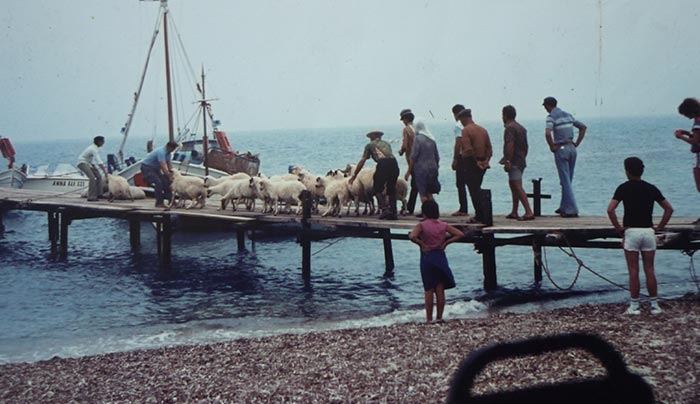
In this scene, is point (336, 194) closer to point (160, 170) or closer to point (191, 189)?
point (191, 189)

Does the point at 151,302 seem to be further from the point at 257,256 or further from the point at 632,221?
the point at 632,221

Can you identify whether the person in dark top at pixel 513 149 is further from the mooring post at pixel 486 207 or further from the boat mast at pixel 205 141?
→ the boat mast at pixel 205 141

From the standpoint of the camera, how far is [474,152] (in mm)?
13531

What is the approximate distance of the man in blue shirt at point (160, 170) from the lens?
62.9 feet

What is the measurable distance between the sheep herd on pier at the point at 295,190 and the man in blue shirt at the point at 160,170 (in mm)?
389

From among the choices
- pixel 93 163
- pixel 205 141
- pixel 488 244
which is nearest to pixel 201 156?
pixel 205 141

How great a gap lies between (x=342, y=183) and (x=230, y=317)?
412 centimetres

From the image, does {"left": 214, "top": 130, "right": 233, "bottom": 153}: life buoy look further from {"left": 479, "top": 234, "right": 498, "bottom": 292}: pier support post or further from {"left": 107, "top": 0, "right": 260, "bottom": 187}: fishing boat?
{"left": 479, "top": 234, "right": 498, "bottom": 292}: pier support post

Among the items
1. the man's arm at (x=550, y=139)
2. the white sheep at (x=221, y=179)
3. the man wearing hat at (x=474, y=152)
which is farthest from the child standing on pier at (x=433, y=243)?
the white sheep at (x=221, y=179)

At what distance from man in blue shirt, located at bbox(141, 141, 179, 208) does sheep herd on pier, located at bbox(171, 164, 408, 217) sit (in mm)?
389

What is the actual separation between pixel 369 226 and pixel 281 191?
3499 millimetres

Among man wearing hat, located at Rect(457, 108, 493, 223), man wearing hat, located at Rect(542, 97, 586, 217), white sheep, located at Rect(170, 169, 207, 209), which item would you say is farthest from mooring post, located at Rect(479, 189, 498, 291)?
white sheep, located at Rect(170, 169, 207, 209)

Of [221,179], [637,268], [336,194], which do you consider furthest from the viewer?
[221,179]

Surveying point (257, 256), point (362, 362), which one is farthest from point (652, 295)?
point (257, 256)
